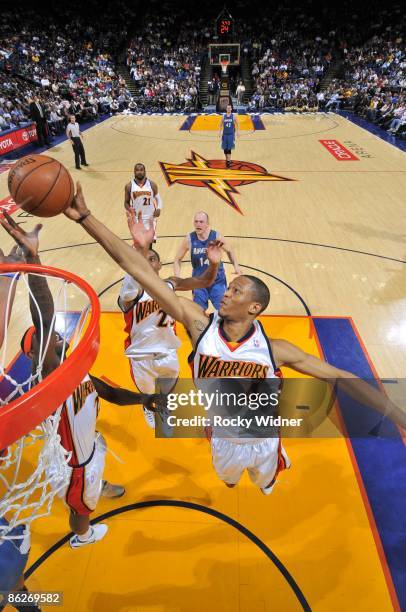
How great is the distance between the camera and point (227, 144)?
11.0 m

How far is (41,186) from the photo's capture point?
2.33m

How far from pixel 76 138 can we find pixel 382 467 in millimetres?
10219

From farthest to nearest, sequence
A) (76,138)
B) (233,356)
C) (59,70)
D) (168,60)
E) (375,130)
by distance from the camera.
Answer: (168,60) → (59,70) → (375,130) → (76,138) → (233,356)

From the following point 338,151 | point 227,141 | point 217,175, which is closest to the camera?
point 217,175

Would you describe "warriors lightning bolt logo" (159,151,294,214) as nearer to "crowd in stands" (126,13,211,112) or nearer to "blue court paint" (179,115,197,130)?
"blue court paint" (179,115,197,130)

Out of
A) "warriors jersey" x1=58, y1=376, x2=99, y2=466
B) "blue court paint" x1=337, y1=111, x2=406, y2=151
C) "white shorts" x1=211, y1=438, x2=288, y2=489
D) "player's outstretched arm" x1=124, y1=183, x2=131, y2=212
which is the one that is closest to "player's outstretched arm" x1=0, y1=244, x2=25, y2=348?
"warriors jersey" x1=58, y1=376, x2=99, y2=466

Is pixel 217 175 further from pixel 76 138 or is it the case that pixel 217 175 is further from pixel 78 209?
pixel 78 209

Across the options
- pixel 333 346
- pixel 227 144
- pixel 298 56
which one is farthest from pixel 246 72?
pixel 333 346

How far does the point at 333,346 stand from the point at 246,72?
83.2ft

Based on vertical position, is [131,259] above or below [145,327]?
above

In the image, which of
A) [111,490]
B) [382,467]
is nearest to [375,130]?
[382,467]

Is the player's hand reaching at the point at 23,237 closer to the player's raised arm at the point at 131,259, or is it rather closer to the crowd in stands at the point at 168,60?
the player's raised arm at the point at 131,259

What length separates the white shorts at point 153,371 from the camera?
3492 millimetres

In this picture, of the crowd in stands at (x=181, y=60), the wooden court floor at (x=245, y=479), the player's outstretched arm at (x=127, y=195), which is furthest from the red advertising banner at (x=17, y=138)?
the player's outstretched arm at (x=127, y=195)
